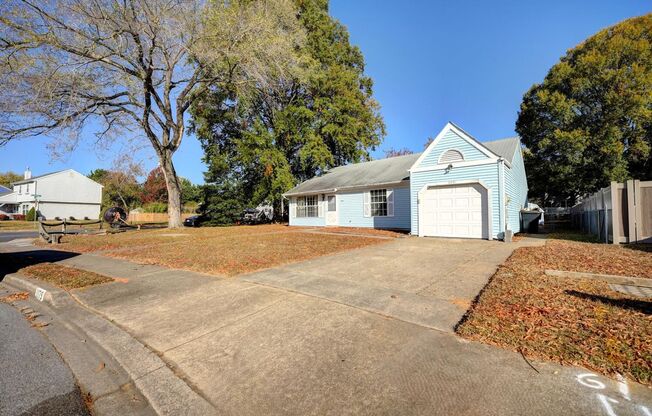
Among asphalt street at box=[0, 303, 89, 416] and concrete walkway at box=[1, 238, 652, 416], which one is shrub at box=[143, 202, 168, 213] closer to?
concrete walkway at box=[1, 238, 652, 416]

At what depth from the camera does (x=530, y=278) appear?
5.54 meters

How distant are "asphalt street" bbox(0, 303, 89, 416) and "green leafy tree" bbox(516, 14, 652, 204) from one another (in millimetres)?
27599

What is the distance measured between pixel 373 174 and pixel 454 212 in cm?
715

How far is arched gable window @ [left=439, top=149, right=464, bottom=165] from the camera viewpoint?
41.8 feet

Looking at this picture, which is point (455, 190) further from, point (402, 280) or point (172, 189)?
point (172, 189)

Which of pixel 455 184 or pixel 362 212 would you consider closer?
pixel 455 184

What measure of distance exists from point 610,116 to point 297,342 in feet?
89.2

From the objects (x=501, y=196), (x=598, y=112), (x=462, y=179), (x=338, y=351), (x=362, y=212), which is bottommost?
(x=338, y=351)

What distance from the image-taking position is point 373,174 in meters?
19.2

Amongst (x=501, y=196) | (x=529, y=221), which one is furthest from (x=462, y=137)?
(x=529, y=221)

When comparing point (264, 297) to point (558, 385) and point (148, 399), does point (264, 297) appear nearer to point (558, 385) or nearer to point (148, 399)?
point (148, 399)

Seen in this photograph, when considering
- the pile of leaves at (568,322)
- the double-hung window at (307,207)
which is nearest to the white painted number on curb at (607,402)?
the pile of leaves at (568,322)

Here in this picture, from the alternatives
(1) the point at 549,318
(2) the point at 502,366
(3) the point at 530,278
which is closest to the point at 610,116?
(3) the point at 530,278

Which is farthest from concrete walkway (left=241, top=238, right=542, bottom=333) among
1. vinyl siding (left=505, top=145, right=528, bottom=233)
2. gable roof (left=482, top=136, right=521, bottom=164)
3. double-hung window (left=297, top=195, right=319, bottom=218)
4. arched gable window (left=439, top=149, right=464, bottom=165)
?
double-hung window (left=297, top=195, right=319, bottom=218)
